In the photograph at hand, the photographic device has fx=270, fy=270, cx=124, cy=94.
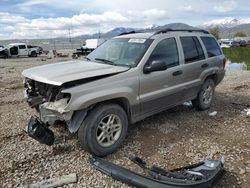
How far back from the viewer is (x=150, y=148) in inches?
181

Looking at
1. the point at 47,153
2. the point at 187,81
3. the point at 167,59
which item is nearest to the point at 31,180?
the point at 47,153

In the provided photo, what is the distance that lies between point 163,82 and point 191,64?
42.4 inches

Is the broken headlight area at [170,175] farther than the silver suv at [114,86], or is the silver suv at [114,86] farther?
the silver suv at [114,86]

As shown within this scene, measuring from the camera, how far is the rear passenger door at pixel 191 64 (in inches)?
222

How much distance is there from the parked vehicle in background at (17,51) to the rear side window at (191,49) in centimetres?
3052

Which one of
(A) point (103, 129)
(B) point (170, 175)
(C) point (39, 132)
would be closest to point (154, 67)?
(A) point (103, 129)

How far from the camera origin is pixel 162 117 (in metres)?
6.10

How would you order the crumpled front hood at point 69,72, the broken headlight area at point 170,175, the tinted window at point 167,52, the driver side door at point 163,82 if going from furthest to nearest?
1. the tinted window at point 167,52
2. the driver side door at point 163,82
3. the crumpled front hood at point 69,72
4. the broken headlight area at point 170,175

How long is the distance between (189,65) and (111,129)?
2.39 metres

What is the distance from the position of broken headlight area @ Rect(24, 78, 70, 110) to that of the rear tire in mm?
3634

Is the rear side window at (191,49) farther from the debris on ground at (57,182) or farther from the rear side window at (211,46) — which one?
the debris on ground at (57,182)

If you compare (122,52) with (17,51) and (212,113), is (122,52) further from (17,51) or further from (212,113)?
(17,51)

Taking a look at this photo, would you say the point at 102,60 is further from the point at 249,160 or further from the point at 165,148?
the point at 249,160

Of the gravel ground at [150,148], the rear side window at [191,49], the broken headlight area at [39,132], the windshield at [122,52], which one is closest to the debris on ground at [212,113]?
the gravel ground at [150,148]
